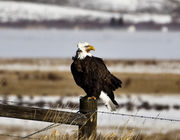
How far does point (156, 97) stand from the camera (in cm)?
2141

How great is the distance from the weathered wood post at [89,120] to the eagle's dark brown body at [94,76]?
1.15m

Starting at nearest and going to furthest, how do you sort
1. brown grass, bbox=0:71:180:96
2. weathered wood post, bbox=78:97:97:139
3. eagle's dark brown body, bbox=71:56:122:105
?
weathered wood post, bbox=78:97:97:139 < eagle's dark brown body, bbox=71:56:122:105 < brown grass, bbox=0:71:180:96

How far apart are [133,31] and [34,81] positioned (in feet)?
372

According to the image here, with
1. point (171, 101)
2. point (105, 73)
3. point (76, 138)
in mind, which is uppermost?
point (105, 73)

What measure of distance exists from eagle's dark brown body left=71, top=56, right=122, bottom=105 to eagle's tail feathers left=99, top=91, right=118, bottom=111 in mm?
79

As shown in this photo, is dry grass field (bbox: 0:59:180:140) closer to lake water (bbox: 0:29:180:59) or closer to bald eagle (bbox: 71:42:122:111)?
bald eagle (bbox: 71:42:122:111)

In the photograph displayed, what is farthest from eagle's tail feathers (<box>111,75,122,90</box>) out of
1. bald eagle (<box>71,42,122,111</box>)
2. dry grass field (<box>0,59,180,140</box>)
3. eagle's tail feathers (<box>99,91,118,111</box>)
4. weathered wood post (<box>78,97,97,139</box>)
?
dry grass field (<box>0,59,180,140</box>)

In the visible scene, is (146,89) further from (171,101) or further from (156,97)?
(171,101)

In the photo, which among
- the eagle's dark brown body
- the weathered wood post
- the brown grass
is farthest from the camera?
the brown grass

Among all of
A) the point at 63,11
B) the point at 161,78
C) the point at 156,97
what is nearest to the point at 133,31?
the point at 63,11

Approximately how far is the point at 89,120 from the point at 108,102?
1.46m

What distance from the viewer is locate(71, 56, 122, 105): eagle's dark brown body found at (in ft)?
22.5

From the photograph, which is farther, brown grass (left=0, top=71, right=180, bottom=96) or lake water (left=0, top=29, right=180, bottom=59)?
lake water (left=0, top=29, right=180, bottom=59)

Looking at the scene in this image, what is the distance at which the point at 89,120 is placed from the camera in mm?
5715
